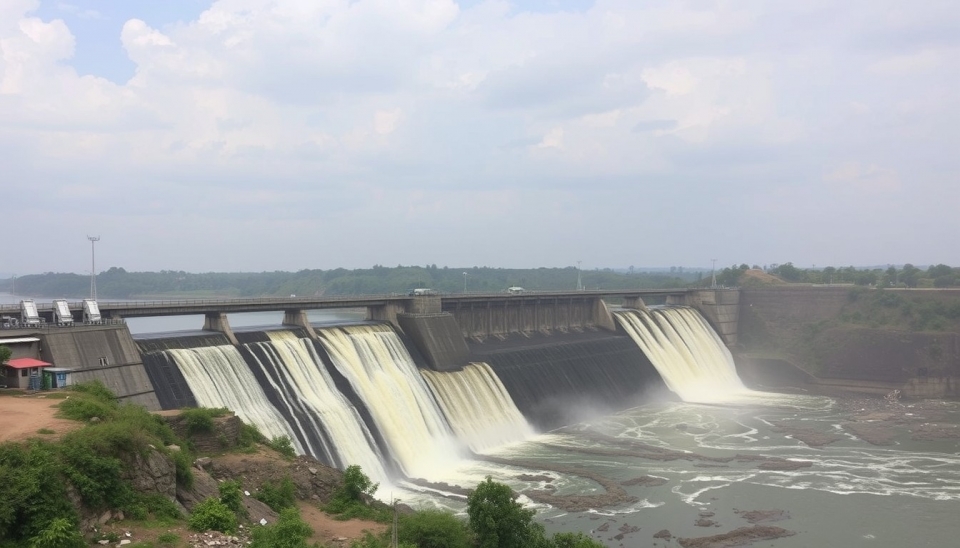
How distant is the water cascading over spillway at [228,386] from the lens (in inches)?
1375

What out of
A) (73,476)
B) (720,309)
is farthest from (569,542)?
(720,309)

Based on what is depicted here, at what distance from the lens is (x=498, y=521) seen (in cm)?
2386

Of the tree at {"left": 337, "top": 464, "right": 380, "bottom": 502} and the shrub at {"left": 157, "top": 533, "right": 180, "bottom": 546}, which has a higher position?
the shrub at {"left": 157, "top": 533, "right": 180, "bottom": 546}

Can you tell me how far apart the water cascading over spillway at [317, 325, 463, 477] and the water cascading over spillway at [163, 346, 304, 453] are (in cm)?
585

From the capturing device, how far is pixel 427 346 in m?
49.5

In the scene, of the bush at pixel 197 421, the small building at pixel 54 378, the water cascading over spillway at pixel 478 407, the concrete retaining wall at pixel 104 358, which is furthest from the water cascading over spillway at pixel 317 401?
the small building at pixel 54 378

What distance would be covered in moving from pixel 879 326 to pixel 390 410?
194 feet

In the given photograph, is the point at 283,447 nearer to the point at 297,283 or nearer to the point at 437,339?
the point at 437,339

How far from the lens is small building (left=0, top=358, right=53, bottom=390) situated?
90.6 ft

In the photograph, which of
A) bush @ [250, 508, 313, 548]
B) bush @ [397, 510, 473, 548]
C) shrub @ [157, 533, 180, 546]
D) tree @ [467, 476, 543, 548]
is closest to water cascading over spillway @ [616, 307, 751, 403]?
tree @ [467, 476, 543, 548]

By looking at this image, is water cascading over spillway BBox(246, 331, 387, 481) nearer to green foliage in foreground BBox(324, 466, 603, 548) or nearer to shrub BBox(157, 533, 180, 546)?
green foliage in foreground BBox(324, 466, 603, 548)

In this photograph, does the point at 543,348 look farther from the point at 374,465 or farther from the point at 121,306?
the point at 121,306

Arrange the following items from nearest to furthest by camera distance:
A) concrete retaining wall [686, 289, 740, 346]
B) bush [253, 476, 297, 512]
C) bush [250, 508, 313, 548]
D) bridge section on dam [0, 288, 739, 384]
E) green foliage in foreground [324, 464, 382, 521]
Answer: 1. bush [250, 508, 313, 548]
2. bush [253, 476, 297, 512]
3. green foliage in foreground [324, 464, 382, 521]
4. bridge section on dam [0, 288, 739, 384]
5. concrete retaining wall [686, 289, 740, 346]

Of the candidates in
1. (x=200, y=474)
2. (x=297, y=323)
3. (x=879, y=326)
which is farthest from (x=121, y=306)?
(x=879, y=326)
